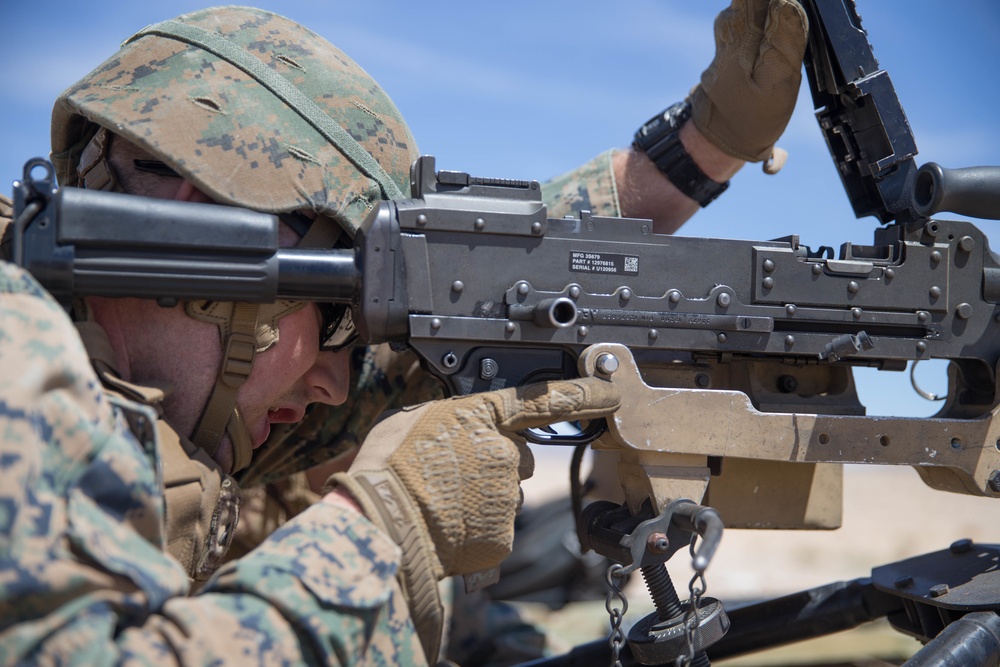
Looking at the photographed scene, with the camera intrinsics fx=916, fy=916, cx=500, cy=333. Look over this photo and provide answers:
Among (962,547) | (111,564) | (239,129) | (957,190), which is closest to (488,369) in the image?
(239,129)

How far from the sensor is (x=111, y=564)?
128 centimetres

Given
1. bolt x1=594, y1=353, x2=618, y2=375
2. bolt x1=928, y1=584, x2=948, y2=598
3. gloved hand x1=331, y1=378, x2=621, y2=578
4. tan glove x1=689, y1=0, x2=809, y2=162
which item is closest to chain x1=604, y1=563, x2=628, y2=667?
gloved hand x1=331, y1=378, x2=621, y2=578

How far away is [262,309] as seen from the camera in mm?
2010

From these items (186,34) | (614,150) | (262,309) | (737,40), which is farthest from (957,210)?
(186,34)

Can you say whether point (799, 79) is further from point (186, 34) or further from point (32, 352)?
point (32, 352)

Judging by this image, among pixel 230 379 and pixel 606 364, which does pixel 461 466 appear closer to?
pixel 606 364

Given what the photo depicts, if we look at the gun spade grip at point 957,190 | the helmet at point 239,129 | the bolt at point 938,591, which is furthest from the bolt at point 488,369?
the bolt at point 938,591

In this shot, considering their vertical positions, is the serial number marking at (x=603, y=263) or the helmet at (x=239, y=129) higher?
the helmet at (x=239, y=129)

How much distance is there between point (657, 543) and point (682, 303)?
525 mm

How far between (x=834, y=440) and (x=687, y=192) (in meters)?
1.29

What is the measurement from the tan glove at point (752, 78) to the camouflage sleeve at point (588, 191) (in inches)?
16.3

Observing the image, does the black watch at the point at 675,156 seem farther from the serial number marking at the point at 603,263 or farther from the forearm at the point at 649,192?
the serial number marking at the point at 603,263

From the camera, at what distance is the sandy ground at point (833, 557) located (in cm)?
326

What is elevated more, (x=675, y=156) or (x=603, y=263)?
(x=675, y=156)
